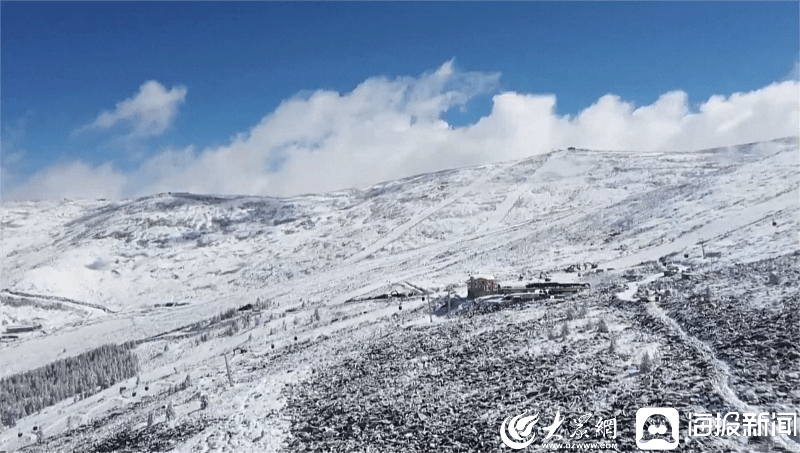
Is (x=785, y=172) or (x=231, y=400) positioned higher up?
(x=785, y=172)

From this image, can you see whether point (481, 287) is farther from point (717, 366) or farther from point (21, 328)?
point (21, 328)

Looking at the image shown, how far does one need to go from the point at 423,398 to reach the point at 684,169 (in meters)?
192

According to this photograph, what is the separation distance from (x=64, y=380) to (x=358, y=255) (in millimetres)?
79120

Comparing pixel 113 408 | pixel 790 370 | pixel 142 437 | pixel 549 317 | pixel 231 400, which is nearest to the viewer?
pixel 790 370

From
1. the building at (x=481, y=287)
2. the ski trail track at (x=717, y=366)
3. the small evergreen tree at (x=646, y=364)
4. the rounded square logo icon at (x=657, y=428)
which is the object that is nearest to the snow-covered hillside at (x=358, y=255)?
the building at (x=481, y=287)

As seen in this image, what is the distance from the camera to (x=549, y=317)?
118 feet

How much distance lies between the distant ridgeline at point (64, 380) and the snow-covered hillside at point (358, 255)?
4.50m

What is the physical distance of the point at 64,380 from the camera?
239ft

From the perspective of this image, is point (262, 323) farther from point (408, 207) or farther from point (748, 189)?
point (408, 207)

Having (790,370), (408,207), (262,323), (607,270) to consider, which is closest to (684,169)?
(408,207)

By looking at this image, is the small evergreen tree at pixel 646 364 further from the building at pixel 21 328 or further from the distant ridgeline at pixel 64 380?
the building at pixel 21 328

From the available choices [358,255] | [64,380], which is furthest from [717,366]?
[358,255]

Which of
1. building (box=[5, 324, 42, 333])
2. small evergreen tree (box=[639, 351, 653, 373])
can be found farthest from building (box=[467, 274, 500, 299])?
building (box=[5, 324, 42, 333])

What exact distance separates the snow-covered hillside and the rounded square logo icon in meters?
15.1
